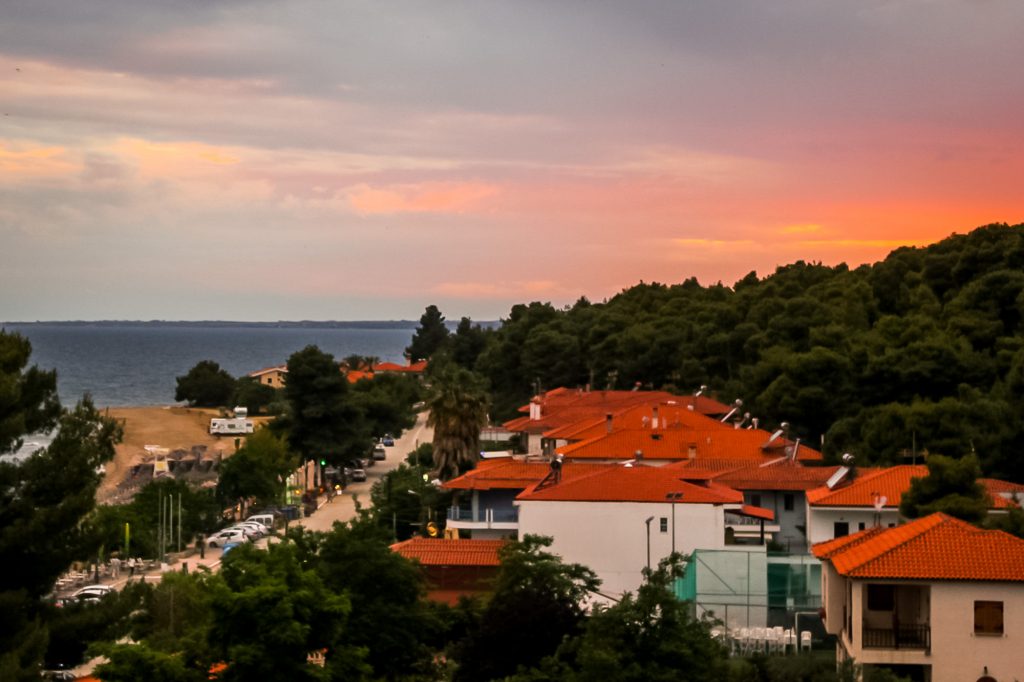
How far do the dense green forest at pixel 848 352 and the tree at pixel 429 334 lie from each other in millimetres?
59234

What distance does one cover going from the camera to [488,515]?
152 ft

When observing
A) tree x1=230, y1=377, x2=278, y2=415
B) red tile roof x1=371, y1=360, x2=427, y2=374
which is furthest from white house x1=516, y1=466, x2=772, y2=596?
red tile roof x1=371, y1=360, x2=427, y2=374

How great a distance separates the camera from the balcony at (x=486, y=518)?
46344mm

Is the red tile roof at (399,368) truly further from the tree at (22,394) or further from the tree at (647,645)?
the tree at (647,645)

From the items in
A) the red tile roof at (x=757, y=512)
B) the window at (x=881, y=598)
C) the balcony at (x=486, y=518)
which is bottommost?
the balcony at (x=486, y=518)

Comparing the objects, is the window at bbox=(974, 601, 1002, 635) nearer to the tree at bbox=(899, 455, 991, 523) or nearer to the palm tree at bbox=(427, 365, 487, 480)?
the tree at bbox=(899, 455, 991, 523)

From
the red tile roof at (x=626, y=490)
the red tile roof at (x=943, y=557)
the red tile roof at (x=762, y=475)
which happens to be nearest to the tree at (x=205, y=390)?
the red tile roof at (x=762, y=475)

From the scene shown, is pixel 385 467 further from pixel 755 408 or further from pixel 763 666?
pixel 763 666

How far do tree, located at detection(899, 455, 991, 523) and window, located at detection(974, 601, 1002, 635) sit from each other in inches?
311

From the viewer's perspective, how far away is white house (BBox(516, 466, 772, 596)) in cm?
3797

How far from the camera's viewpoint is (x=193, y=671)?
23000 millimetres

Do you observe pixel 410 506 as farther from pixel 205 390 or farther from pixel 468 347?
pixel 205 390

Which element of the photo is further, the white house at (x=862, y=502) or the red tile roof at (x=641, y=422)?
the red tile roof at (x=641, y=422)

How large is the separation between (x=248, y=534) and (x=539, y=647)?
29.1 meters
